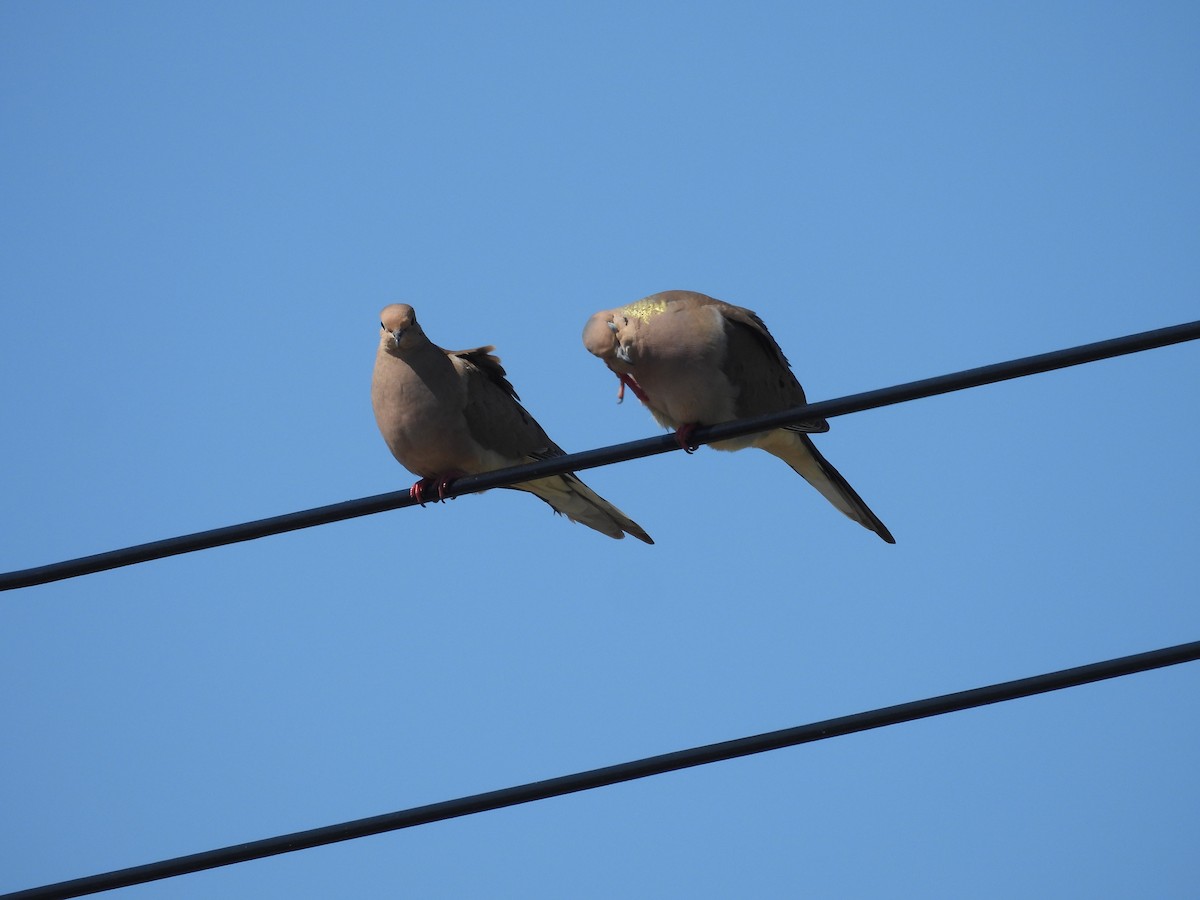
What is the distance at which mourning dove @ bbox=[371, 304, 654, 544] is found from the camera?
6.54 metres

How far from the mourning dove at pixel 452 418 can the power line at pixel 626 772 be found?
2150mm

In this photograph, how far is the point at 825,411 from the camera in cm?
453

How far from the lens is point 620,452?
15.5 ft

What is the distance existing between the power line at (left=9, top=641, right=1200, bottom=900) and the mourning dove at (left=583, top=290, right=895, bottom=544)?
2185mm

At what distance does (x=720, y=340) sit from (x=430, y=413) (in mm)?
1241

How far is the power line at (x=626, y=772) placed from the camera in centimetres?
407

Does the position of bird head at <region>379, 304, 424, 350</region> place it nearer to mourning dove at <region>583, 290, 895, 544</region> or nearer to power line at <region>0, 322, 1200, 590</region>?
mourning dove at <region>583, 290, 895, 544</region>

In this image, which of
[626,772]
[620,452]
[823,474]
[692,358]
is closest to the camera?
[626,772]

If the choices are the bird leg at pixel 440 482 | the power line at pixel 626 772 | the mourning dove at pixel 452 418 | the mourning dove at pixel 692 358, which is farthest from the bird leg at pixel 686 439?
the power line at pixel 626 772

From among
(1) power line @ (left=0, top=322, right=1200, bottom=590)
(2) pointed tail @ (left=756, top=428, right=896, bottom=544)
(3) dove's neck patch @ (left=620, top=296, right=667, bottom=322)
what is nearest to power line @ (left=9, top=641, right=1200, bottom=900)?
(1) power line @ (left=0, top=322, right=1200, bottom=590)

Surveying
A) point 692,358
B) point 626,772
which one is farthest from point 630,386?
point 626,772

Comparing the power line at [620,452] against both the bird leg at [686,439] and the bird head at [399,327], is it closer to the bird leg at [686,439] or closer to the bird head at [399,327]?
the bird leg at [686,439]

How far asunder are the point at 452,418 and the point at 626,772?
105 inches

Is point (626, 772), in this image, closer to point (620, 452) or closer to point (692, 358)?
point (620, 452)
